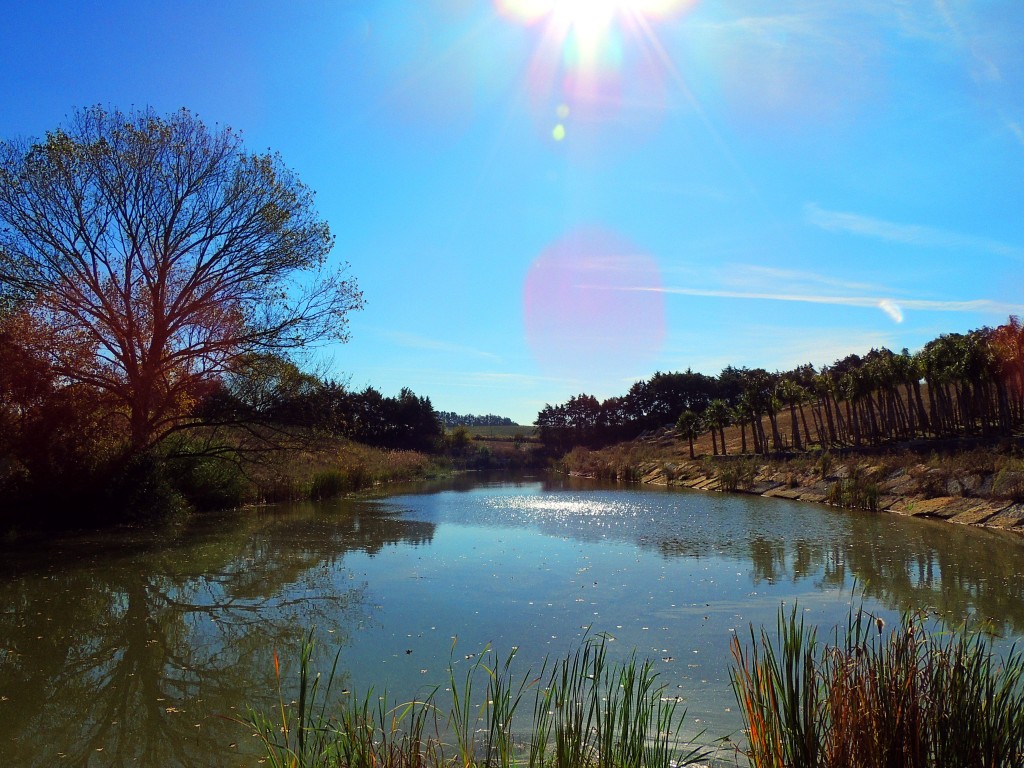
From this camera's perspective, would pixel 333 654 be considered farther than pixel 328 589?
No

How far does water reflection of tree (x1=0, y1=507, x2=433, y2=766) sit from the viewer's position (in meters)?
Answer: 6.20

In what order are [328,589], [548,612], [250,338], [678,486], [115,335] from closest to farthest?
[548,612] < [328,589] < [115,335] < [250,338] < [678,486]

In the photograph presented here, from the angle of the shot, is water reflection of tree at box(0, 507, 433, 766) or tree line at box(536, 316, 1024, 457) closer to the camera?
water reflection of tree at box(0, 507, 433, 766)

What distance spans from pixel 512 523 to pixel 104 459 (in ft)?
42.3

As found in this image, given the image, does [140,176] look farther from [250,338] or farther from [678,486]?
[678,486]

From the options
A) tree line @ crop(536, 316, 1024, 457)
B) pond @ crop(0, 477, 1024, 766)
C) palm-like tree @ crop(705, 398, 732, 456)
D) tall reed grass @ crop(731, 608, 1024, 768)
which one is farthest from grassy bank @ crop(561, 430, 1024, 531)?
tall reed grass @ crop(731, 608, 1024, 768)

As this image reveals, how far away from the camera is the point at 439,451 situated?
256 feet

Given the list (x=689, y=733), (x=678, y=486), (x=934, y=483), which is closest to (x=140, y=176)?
(x=689, y=733)

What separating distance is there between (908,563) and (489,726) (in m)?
13.1

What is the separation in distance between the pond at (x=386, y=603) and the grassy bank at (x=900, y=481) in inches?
73.5

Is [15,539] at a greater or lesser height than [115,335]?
lesser

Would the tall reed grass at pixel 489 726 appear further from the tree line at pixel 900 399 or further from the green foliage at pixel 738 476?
the tree line at pixel 900 399

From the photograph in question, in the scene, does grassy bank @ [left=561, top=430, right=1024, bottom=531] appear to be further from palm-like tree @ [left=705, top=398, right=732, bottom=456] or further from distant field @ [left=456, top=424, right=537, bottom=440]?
distant field @ [left=456, top=424, right=537, bottom=440]

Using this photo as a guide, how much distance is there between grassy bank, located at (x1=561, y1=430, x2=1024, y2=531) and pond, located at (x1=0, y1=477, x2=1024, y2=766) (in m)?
1.87
